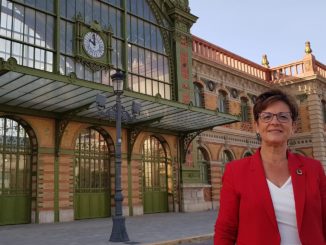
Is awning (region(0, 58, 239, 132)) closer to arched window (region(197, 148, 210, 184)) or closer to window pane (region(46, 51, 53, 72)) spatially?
window pane (region(46, 51, 53, 72))

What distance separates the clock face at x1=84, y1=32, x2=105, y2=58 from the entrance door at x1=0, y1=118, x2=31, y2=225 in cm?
420

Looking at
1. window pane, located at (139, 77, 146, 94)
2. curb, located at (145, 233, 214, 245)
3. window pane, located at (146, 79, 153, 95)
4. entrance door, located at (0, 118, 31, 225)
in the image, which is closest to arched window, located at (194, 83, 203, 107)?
window pane, located at (146, 79, 153, 95)

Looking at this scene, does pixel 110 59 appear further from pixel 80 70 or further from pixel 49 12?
pixel 49 12

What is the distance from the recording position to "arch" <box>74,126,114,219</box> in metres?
17.1

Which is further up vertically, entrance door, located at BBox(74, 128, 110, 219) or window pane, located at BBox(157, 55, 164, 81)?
window pane, located at BBox(157, 55, 164, 81)

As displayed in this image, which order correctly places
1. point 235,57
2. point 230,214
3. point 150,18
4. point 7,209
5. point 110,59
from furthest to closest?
point 235,57 → point 150,18 → point 110,59 → point 7,209 → point 230,214

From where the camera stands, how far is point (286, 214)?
231 cm

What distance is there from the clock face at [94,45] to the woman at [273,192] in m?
15.4

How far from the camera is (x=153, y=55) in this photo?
814 inches

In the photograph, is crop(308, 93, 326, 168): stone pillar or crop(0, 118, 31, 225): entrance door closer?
crop(0, 118, 31, 225): entrance door

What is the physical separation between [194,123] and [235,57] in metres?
8.46

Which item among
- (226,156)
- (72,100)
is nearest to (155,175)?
(226,156)

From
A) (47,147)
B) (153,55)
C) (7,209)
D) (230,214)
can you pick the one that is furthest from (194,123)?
(230,214)

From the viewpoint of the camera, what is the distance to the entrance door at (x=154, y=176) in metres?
20.0
